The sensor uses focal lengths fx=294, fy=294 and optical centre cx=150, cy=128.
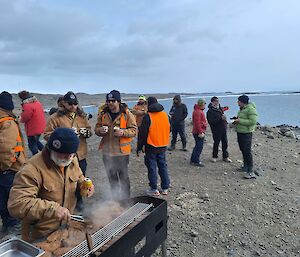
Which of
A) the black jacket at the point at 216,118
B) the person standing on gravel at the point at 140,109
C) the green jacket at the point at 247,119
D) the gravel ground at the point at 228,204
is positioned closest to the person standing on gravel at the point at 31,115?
the gravel ground at the point at 228,204

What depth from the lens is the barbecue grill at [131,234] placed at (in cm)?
257

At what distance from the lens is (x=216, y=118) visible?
332 inches

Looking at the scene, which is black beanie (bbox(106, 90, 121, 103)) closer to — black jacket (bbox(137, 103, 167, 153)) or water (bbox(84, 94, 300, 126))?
black jacket (bbox(137, 103, 167, 153))

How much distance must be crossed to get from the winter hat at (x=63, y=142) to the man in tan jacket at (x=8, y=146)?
206cm

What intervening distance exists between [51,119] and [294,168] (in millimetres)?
6854

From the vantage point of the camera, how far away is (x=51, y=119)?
480 centimetres

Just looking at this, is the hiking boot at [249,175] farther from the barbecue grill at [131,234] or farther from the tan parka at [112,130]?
the barbecue grill at [131,234]

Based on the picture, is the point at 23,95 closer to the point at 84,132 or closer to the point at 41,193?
the point at 84,132

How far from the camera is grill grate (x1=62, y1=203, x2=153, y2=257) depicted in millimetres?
2523

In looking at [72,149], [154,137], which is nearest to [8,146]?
[72,149]

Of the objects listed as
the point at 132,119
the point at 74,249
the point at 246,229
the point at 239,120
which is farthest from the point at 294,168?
the point at 74,249

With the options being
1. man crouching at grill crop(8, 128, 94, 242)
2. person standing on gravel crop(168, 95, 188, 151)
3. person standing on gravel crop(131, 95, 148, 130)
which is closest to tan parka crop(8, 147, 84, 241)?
man crouching at grill crop(8, 128, 94, 242)

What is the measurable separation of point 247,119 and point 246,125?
0.15 metres

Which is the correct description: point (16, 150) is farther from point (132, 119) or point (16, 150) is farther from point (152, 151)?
point (152, 151)
